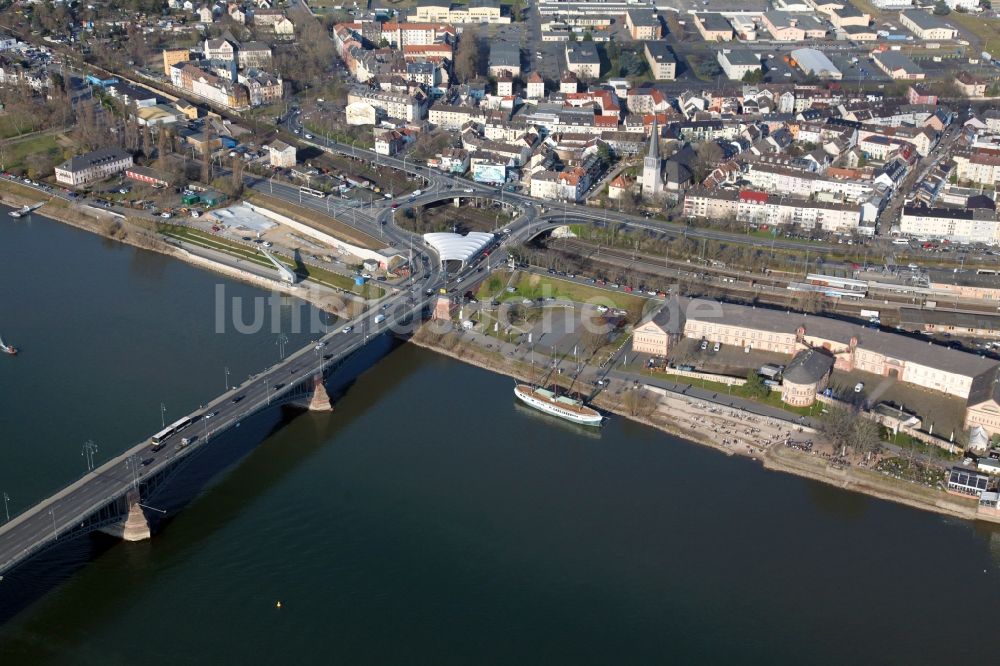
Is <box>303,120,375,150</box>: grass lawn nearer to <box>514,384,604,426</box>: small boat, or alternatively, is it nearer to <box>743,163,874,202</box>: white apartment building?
<box>743,163,874,202</box>: white apartment building

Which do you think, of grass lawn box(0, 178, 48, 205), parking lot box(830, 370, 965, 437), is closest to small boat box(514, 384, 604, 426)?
parking lot box(830, 370, 965, 437)

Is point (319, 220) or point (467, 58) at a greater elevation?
point (467, 58)

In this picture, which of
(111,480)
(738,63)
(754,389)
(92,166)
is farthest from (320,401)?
(738,63)

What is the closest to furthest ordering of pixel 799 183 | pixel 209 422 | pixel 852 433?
pixel 209 422 < pixel 852 433 < pixel 799 183

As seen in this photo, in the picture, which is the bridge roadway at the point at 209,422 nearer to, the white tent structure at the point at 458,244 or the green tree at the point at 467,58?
the white tent structure at the point at 458,244

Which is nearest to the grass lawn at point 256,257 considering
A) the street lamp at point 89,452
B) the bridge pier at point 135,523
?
the street lamp at point 89,452

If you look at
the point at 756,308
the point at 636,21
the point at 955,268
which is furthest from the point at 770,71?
the point at 756,308

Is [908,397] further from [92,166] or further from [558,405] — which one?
[92,166]
